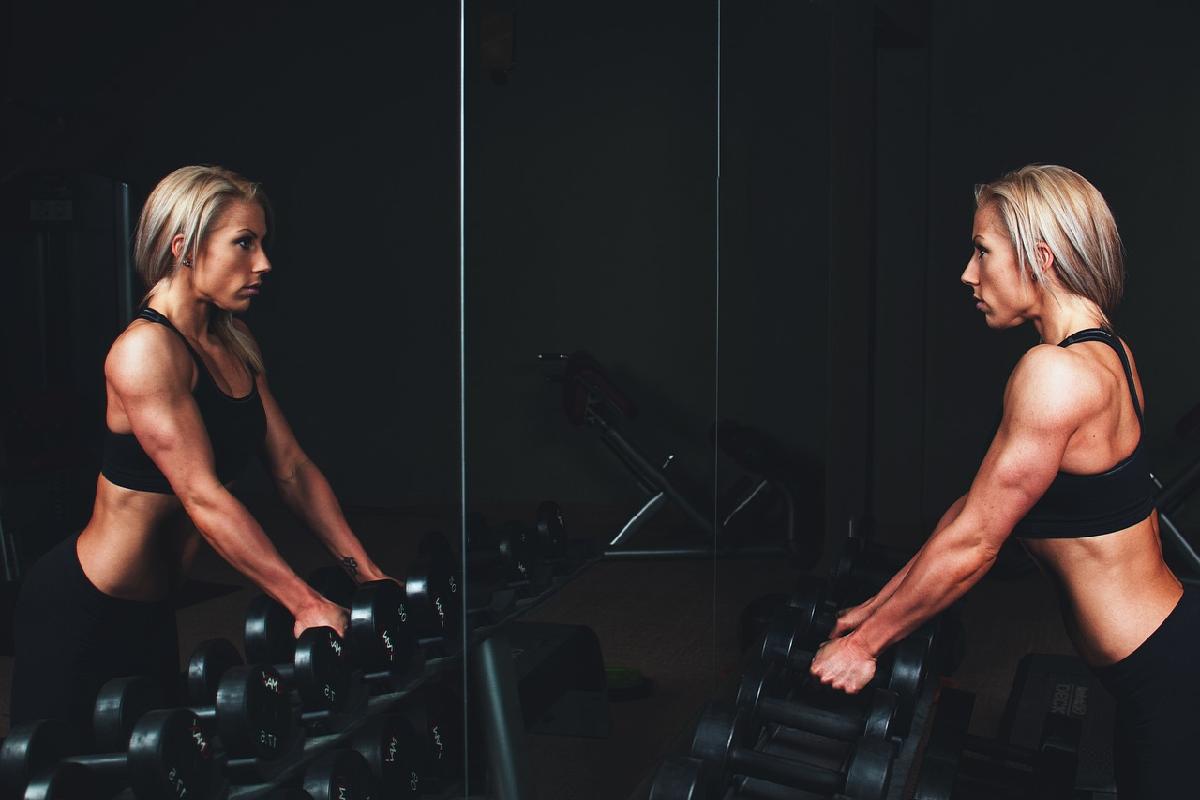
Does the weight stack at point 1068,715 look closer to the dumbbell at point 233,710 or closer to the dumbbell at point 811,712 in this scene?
the dumbbell at point 811,712

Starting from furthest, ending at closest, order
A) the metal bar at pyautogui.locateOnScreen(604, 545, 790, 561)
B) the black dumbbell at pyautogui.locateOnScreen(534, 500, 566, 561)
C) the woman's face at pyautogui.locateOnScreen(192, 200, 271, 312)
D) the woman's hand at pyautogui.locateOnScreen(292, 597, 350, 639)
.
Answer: the metal bar at pyautogui.locateOnScreen(604, 545, 790, 561) < the black dumbbell at pyautogui.locateOnScreen(534, 500, 566, 561) < the woman's hand at pyautogui.locateOnScreen(292, 597, 350, 639) < the woman's face at pyautogui.locateOnScreen(192, 200, 271, 312)

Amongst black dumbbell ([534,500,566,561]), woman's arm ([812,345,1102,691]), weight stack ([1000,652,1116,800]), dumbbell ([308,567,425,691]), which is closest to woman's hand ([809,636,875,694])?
woman's arm ([812,345,1102,691])

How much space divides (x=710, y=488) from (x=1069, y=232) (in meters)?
1.53

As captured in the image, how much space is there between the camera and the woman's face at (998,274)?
6.17ft

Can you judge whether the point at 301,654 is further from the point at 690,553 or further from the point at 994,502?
the point at 690,553

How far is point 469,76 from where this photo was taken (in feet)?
5.39

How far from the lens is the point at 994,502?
5.89ft

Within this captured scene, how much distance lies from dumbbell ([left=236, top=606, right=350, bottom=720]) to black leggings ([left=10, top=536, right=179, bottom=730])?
69 mm

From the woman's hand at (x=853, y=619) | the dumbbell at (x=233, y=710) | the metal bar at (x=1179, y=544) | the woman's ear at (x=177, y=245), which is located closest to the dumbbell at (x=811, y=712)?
the woman's hand at (x=853, y=619)

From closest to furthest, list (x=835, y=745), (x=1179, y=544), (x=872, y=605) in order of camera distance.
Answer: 1. (x=872, y=605)
2. (x=835, y=745)
3. (x=1179, y=544)

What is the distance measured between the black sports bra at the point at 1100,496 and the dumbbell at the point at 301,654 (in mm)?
1071

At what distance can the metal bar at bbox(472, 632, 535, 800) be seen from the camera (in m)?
1.90

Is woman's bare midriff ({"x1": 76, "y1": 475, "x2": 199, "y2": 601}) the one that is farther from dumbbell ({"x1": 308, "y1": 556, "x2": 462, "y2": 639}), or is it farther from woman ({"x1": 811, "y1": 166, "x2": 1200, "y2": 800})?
woman ({"x1": 811, "y1": 166, "x2": 1200, "y2": 800})

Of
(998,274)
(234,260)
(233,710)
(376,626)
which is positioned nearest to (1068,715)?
(998,274)
